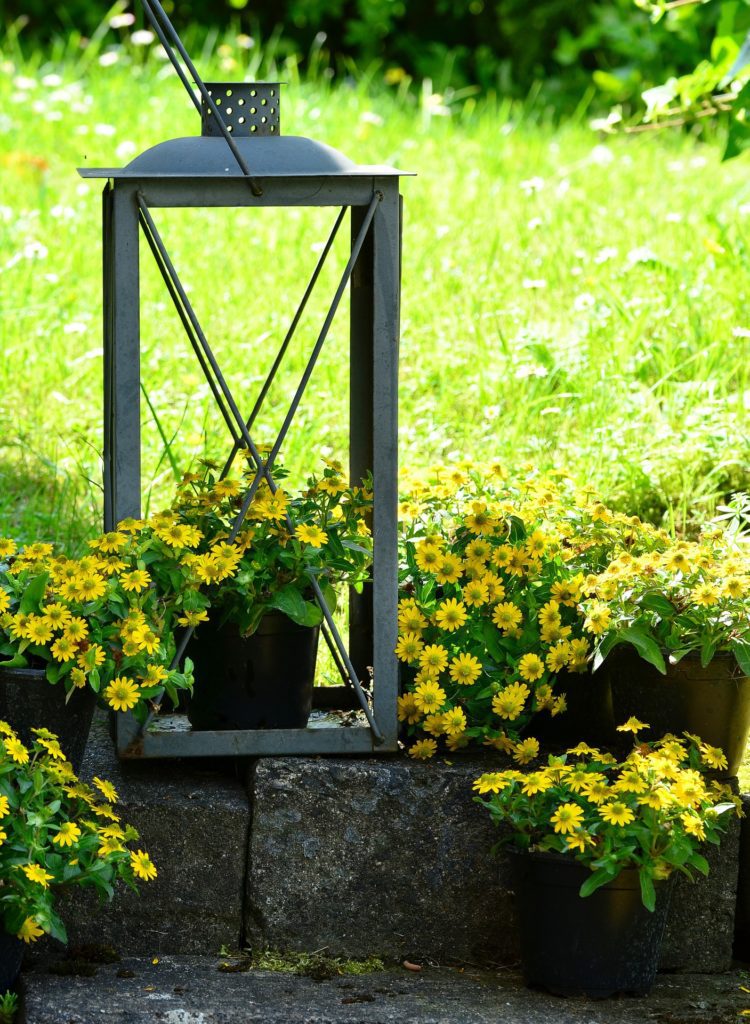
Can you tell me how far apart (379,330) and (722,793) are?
0.98 m

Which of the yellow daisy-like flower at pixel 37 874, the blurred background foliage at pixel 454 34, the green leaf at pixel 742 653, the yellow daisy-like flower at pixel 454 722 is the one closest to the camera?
the yellow daisy-like flower at pixel 37 874

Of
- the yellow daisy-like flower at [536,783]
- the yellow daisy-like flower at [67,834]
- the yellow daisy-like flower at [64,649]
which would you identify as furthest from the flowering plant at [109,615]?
the yellow daisy-like flower at [536,783]

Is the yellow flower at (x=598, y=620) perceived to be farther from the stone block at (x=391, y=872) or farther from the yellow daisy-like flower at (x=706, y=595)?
the stone block at (x=391, y=872)

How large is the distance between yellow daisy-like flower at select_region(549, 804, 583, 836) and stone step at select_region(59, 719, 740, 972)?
243 millimetres

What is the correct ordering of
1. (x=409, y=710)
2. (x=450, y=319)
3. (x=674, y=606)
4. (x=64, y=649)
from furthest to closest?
(x=450, y=319)
(x=409, y=710)
(x=674, y=606)
(x=64, y=649)

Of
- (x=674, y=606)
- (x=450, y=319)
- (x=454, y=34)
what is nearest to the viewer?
(x=674, y=606)

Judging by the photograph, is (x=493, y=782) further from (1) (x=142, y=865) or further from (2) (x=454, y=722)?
(1) (x=142, y=865)

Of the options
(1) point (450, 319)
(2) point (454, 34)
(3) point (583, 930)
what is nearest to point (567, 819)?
(3) point (583, 930)

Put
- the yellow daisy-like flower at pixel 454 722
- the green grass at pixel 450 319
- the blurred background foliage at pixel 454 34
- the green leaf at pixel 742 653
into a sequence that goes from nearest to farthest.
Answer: the green leaf at pixel 742 653 < the yellow daisy-like flower at pixel 454 722 < the green grass at pixel 450 319 < the blurred background foliage at pixel 454 34

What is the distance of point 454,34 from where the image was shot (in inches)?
379

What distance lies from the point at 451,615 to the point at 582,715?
360 millimetres

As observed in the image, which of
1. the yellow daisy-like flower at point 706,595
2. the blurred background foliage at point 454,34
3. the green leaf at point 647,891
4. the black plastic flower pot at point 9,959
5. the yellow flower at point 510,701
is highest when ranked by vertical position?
the blurred background foliage at point 454,34

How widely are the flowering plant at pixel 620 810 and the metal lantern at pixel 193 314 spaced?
31 cm

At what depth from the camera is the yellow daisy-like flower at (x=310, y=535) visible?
2416 mm
